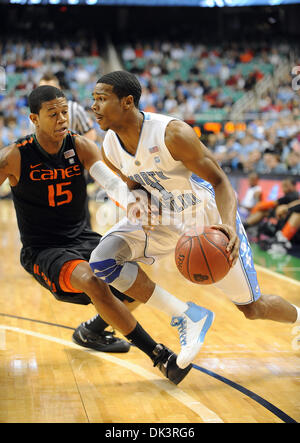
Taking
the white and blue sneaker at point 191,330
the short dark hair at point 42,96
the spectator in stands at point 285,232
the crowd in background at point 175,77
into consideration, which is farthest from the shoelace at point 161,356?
the crowd in background at point 175,77

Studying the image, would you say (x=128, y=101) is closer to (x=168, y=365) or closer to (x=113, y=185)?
(x=113, y=185)

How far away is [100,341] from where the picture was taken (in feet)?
12.7

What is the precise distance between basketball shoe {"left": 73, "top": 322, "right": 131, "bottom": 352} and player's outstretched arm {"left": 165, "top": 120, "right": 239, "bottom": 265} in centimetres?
142

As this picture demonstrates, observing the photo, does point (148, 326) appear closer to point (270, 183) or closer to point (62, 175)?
point (62, 175)

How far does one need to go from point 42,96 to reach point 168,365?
186 centimetres

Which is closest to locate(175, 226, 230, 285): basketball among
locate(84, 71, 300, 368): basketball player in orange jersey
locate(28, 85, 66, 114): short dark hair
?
locate(84, 71, 300, 368): basketball player in orange jersey

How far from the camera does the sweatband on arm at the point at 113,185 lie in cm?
356

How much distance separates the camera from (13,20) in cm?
2334

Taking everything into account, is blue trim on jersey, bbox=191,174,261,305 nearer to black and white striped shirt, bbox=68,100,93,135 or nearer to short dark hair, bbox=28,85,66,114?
short dark hair, bbox=28,85,66,114

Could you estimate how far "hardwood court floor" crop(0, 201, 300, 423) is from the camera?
2766 mm

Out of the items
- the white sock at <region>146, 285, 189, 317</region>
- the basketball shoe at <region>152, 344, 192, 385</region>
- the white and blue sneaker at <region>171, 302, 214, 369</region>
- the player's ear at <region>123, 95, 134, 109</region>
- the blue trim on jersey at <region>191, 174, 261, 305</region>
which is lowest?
the basketball shoe at <region>152, 344, 192, 385</region>

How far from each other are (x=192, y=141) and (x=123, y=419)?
4.91 feet

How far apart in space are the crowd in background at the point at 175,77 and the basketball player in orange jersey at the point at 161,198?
1093cm
